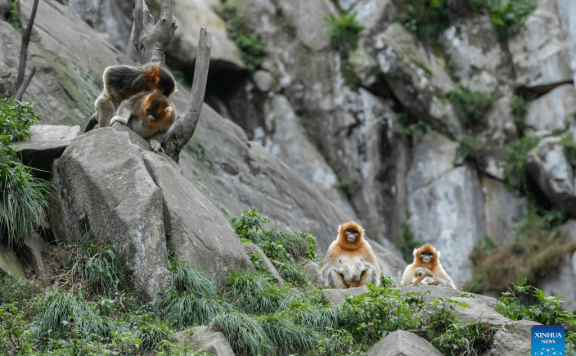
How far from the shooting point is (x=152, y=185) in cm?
805

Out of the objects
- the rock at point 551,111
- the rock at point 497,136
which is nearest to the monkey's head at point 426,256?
the rock at point 497,136

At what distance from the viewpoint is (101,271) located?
7512mm

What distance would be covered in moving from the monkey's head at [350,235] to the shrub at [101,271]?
3.67 m

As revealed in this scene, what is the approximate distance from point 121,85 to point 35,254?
2.93 metres

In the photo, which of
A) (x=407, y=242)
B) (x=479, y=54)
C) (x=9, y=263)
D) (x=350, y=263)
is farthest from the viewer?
(x=479, y=54)

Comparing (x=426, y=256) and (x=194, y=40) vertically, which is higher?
(x=194, y=40)

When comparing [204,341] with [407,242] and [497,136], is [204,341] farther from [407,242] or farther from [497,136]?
[497,136]

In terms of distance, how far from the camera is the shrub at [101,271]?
7.52 meters

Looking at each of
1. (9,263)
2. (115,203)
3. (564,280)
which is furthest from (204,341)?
(564,280)

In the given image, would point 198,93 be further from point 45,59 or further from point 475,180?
point 475,180

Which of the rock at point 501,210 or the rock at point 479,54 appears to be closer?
the rock at point 501,210

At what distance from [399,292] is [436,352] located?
0.99 metres

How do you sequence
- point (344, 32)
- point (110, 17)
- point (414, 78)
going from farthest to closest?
1. point (344, 32)
2. point (414, 78)
3. point (110, 17)

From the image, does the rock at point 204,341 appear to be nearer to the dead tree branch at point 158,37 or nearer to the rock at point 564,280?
the dead tree branch at point 158,37
